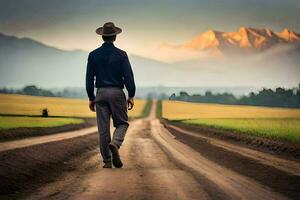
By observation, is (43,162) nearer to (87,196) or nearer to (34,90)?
(87,196)

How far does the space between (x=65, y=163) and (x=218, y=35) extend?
7218 inches

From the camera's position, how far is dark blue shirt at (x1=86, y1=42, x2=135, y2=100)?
1078cm

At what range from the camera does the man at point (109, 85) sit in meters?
10.8

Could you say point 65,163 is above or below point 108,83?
below

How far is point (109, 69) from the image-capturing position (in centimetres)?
1080

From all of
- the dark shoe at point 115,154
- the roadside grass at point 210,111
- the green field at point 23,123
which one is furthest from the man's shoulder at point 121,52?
the roadside grass at point 210,111

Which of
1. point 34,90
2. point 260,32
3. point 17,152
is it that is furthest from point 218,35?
point 17,152

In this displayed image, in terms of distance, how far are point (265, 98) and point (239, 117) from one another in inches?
1462

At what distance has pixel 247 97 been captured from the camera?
108250 mm

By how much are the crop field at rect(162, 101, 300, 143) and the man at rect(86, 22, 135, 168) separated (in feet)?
44.1

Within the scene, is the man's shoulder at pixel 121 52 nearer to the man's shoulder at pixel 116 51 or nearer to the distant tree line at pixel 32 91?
the man's shoulder at pixel 116 51

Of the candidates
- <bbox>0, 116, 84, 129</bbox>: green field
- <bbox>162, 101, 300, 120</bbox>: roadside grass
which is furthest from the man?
<bbox>162, 101, 300, 120</bbox>: roadside grass

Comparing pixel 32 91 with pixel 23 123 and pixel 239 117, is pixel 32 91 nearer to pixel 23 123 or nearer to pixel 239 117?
pixel 239 117

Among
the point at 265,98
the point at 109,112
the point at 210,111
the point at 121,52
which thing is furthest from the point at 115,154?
the point at 265,98
